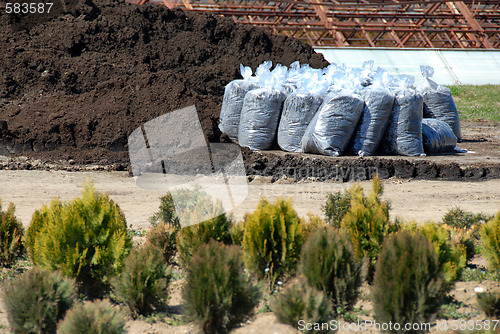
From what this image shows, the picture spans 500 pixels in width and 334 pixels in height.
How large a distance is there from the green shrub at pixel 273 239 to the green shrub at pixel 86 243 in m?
0.93

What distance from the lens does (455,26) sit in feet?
79.7

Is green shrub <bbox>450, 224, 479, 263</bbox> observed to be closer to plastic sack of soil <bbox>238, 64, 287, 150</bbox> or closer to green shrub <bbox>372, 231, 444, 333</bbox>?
green shrub <bbox>372, 231, 444, 333</bbox>

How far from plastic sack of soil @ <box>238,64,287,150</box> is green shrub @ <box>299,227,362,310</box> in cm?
618

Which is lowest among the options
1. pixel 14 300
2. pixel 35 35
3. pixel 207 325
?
pixel 207 325

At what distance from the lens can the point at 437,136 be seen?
9.45 meters

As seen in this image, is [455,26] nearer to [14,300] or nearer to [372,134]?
[372,134]

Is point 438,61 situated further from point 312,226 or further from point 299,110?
point 312,226

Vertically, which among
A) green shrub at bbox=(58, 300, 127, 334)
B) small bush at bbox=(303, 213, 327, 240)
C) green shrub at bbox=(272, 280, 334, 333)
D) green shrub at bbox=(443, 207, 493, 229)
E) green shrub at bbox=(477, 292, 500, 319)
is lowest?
green shrub at bbox=(477, 292, 500, 319)

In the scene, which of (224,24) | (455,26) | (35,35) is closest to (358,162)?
(224,24)

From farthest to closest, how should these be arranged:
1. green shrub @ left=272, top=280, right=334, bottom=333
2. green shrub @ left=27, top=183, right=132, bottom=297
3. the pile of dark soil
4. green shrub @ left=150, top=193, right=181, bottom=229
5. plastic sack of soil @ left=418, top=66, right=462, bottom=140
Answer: plastic sack of soil @ left=418, top=66, right=462, bottom=140 < the pile of dark soil < green shrub @ left=150, top=193, right=181, bottom=229 < green shrub @ left=27, top=183, right=132, bottom=297 < green shrub @ left=272, top=280, right=334, bottom=333

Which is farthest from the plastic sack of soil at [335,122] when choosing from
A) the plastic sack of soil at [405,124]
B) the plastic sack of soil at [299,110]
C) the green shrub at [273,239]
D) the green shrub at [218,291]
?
the green shrub at [218,291]

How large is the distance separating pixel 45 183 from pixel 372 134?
5586 mm

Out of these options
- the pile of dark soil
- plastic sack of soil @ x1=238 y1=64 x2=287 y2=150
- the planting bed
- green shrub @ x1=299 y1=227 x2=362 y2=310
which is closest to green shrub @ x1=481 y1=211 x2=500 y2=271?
green shrub @ x1=299 y1=227 x2=362 y2=310

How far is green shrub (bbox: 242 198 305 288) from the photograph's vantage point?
3.45 meters
